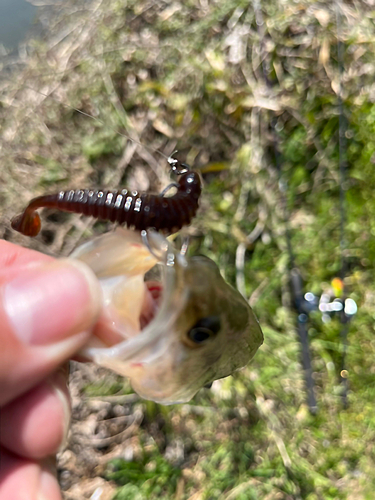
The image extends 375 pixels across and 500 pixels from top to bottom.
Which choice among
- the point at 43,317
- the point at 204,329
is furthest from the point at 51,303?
the point at 204,329

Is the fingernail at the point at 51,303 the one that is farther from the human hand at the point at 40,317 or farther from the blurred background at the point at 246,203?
the blurred background at the point at 246,203

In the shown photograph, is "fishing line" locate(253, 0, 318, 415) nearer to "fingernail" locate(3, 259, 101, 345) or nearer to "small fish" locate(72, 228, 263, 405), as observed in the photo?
"small fish" locate(72, 228, 263, 405)

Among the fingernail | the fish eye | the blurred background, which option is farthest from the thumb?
the blurred background

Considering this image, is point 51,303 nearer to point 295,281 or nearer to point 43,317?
point 43,317

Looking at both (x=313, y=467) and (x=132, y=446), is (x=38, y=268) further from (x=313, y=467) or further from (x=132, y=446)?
(x=313, y=467)

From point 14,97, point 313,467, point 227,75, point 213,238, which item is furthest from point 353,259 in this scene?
point 14,97

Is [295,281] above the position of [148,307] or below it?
below
